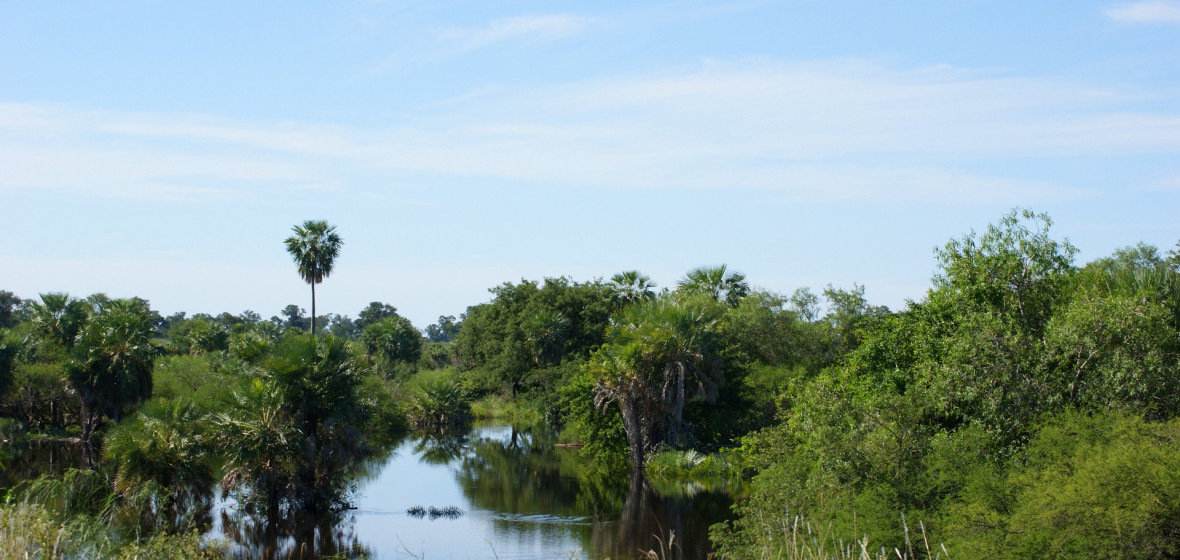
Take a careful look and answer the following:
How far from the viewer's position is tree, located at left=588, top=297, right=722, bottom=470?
133ft

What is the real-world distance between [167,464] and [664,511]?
48.5ft

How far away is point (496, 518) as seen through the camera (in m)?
30.9

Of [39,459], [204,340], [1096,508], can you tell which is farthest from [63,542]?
[204,340]

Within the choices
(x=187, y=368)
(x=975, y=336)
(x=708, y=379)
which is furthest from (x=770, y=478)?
(x=187, y=368)

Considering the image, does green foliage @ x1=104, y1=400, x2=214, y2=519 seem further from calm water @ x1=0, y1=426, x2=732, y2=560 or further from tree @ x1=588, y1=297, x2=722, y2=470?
tree @ x1=588, y1=297, x2=722, y2=470

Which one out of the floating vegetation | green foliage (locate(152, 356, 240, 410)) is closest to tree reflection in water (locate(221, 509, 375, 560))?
the floating vegetation

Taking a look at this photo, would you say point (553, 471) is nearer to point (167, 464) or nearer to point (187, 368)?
point (167, 464)

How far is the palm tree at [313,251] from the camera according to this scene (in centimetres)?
6588

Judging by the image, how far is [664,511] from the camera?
31719 millimetres

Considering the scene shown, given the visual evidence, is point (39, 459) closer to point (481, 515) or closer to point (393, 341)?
point (481, 515)

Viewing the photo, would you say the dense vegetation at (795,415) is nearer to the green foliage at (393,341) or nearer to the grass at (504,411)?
the grass at (504,411)

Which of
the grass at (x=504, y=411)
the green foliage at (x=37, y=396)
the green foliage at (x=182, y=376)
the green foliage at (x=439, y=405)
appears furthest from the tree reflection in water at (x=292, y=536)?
the grass at (x=504, y=411)

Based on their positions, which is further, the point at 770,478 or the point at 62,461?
the point at 62,461

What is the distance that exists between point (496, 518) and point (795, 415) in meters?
11.4
